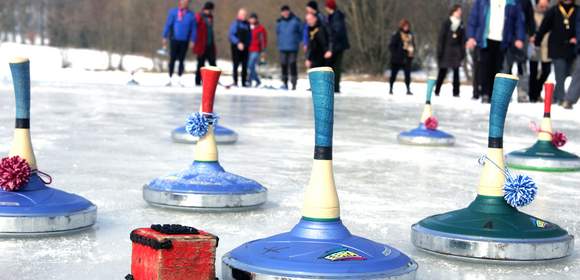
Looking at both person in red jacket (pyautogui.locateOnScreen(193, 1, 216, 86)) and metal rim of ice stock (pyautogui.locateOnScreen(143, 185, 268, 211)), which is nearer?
metal rim of ice stock (pyautogui.locateOnScreen(143, 185, 268, 211))

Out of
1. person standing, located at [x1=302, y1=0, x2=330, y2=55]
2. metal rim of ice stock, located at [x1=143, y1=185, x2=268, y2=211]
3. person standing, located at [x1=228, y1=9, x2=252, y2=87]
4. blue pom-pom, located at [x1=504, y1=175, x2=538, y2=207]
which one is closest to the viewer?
blue pom-pom, located at [x1=504, y1=175, x2=538, y2=207]

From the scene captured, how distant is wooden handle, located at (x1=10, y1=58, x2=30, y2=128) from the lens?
4648 mm

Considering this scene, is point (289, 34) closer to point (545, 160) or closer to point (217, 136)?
point (217, 136)

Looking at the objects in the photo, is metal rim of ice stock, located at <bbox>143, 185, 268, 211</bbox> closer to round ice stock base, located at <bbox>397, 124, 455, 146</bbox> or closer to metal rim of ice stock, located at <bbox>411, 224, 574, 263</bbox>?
metal rim of ice stock, located at <bbox>411, 224, 574, 263</bbox>

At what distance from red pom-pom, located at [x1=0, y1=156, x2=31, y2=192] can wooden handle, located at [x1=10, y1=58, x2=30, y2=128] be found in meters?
0.20

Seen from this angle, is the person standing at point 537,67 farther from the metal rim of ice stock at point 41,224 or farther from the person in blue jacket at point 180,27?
the metal rim of ice stock at point 41,224

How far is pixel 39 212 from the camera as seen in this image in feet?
14.6

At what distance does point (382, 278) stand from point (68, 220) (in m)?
1.62

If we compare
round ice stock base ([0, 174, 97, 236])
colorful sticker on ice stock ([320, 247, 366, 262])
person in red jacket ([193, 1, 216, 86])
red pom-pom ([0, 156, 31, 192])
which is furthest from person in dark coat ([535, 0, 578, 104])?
colorful sticker on ice stock ([320, 247, 366, 262])

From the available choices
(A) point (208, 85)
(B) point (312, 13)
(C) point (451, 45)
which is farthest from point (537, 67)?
(A) point (208, 85)

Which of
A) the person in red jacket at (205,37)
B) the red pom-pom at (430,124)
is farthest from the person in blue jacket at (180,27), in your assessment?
the red pom-pom at (430,124)

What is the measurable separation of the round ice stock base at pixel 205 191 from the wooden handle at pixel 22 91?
0.96 metres

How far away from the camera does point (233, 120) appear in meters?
12.3

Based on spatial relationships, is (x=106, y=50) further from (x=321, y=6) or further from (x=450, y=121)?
(x=450, y=121)
